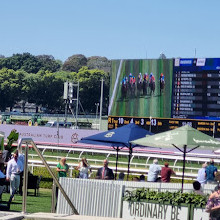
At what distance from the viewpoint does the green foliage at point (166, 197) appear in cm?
1162

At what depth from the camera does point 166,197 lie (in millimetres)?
11867

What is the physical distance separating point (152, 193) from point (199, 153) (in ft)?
76.5

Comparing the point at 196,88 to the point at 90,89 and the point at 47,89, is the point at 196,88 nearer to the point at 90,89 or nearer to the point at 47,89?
the point at 90,89

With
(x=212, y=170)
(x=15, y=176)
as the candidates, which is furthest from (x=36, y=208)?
(x=212, y=170)

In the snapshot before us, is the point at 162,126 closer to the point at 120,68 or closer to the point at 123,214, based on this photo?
the point at 120,68

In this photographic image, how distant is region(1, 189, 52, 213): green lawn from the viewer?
14.4 meters

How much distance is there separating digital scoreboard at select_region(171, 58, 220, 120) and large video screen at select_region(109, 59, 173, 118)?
1.66ft

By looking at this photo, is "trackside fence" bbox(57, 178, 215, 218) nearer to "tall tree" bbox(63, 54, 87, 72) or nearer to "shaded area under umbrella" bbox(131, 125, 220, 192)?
"shaded area under umbrella" bbox(131, 125, 220, 192)

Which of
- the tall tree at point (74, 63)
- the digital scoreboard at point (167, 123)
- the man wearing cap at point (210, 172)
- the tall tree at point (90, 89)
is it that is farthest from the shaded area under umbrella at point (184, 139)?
the tall tree at point (74, 63)

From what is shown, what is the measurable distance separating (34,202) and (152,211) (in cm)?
494

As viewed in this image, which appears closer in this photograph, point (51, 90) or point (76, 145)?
point (76, 145)

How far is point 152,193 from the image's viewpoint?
12.1 metres

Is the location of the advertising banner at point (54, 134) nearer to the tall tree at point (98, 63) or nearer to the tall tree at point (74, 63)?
the tall tree at point (98, 63)

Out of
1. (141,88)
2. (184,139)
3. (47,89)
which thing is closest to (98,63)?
(47,89)
